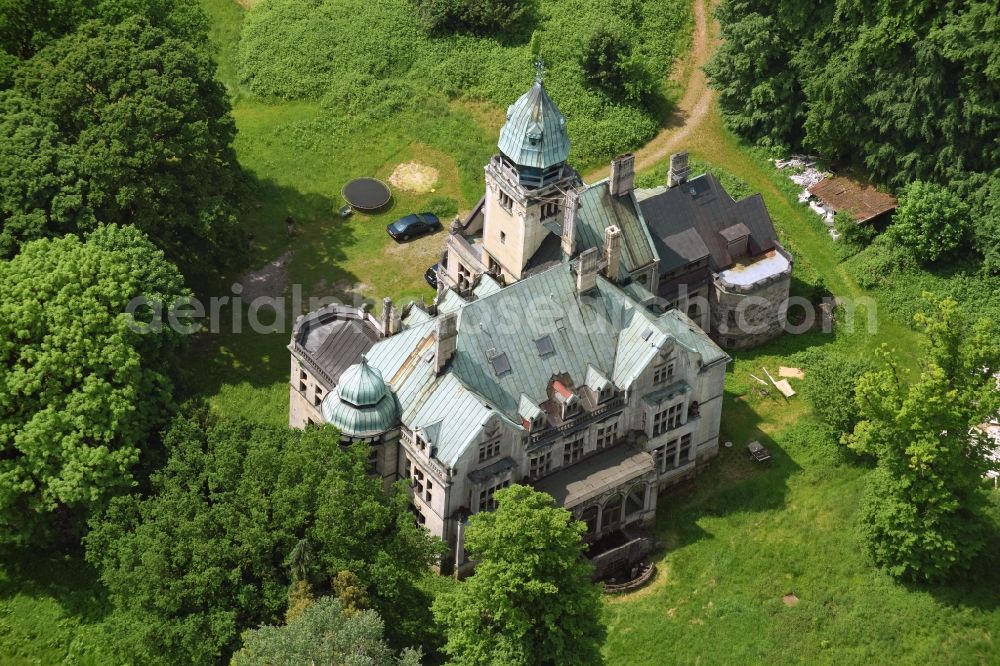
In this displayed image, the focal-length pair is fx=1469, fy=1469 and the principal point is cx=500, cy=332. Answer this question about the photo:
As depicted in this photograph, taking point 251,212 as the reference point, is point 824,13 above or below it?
above

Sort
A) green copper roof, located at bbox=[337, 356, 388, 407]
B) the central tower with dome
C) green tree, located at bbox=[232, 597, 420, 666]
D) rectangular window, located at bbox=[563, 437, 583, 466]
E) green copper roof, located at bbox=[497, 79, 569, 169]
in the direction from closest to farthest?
green tree, located at bbox=[232, 597, 420, 666], green copper roof, located at bbox=[337, 356, 388, 407], rectangular window, located at bbox=[563, 437, 583, 466], green copper roof, located at bbox=[497, 79, 569, 169], the central tower with dome

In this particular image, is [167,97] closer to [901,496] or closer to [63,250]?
[63,250]

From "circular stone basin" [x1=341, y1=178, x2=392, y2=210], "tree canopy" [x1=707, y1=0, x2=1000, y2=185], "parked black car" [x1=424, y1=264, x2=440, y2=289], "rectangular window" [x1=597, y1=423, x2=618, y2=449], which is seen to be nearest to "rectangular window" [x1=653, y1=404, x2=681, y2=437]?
"rectangular window" [x1=597, y1=423, x2=618, y2=449]

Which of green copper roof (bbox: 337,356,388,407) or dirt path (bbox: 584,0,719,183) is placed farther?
dirt path (bbox: 584,0,719,183)

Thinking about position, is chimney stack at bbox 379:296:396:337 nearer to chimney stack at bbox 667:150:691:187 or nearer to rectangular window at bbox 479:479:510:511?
rectangular window at bbox 479:479:510:511

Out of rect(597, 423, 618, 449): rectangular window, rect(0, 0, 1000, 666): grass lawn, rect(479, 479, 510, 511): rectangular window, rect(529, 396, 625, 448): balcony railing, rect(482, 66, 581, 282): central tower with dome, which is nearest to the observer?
rect(479, 479, 510, 511): rectangular window

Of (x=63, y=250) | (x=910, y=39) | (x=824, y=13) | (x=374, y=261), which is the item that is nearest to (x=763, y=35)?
(x=824, y=13)

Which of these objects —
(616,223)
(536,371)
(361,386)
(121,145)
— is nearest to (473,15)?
(616,223)

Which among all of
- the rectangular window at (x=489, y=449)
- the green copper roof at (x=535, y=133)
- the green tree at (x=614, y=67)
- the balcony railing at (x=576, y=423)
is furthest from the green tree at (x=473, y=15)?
the rectangular window at (x=489, y=449)
